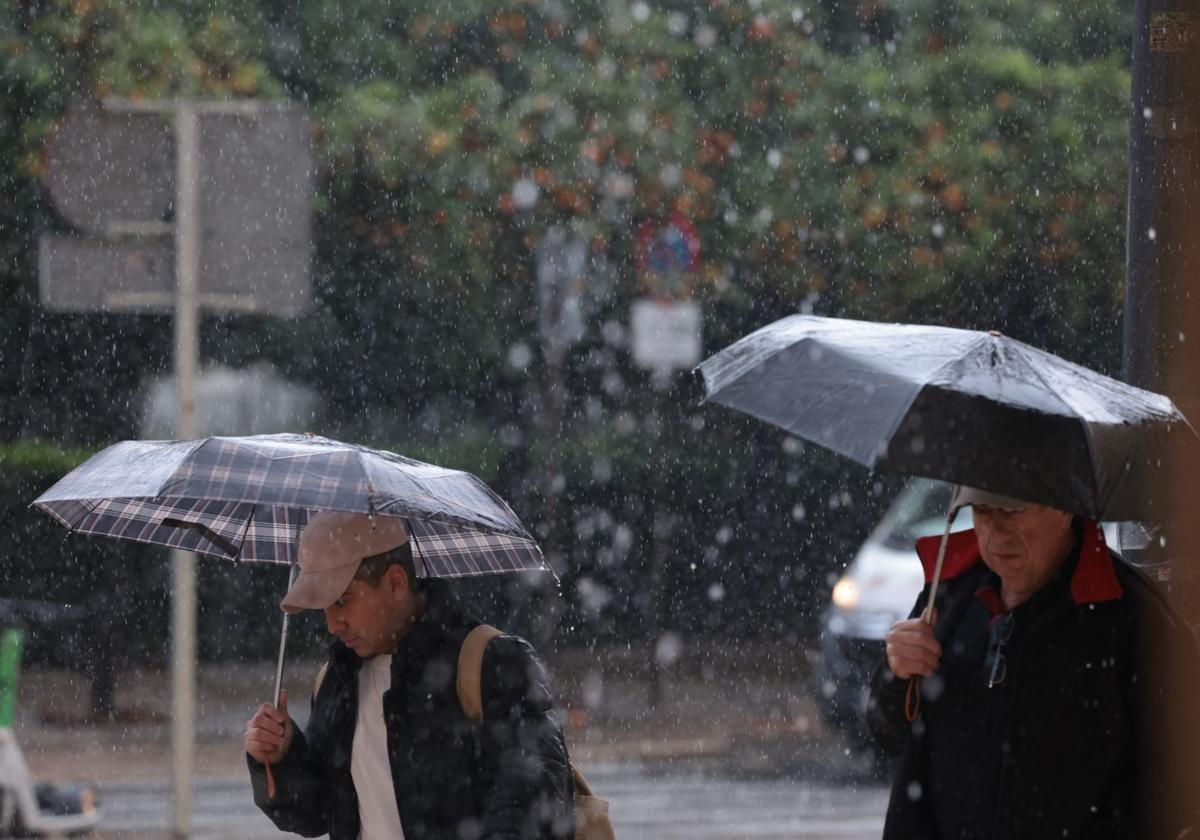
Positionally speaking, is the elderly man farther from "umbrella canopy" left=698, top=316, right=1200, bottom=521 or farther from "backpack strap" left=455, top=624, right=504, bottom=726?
"backpack strap" left=455, top=624, right=504, bottom=726

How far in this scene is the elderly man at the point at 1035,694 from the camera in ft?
13.1

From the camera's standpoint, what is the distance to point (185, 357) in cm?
965

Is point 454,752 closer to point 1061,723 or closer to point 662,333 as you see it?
point 1061,723

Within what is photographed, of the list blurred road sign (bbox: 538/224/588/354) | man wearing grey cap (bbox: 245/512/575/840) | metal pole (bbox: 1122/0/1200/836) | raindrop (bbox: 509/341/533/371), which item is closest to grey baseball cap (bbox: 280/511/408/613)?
man wearing grey cap (bbox: 245/512/575/840)

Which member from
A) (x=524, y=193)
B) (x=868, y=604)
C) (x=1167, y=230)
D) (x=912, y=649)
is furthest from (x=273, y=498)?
(x=524, y=193)

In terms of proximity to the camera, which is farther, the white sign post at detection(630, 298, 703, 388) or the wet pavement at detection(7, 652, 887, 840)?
the white sign post at detection(630, 298, 703, 388)

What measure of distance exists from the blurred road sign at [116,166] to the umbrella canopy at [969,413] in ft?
20.2

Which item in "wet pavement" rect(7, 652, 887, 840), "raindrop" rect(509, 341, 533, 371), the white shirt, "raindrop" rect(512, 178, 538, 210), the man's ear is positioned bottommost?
"wet pavement" rect(7, 652, 887, 840)

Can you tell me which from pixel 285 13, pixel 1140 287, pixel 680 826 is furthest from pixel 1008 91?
pixel 1140 287

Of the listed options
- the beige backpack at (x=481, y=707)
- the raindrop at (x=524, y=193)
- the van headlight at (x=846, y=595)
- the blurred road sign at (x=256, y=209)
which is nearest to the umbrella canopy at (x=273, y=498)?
the beige backpack at (x=481, y=707)

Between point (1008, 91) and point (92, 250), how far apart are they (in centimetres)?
980

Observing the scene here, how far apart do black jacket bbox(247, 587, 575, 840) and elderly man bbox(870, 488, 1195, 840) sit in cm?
70

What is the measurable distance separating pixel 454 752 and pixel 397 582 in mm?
406

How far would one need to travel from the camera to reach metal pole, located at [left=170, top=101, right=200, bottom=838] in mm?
9523
